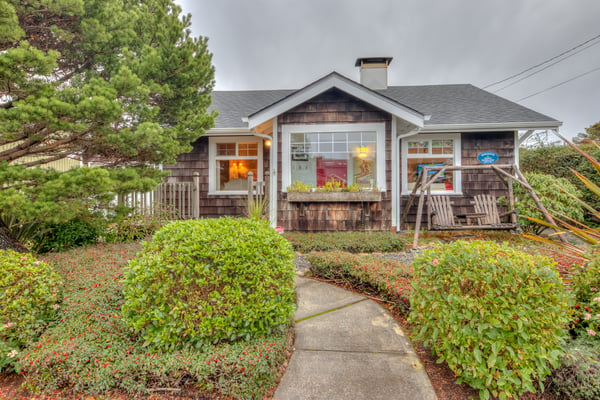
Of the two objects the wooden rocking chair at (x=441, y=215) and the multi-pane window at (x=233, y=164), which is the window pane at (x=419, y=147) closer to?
the wooden rocking chair at (x=441, y=215)

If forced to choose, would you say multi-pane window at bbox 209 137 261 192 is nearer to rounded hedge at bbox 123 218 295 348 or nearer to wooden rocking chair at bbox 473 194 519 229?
wooden rocking chair at bbox 473 194 519 229

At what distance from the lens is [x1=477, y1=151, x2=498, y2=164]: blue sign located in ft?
22.3

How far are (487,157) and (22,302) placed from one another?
841 cm

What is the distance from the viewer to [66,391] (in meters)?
1.56

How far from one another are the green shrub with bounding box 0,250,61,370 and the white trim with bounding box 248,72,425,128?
14.7 ft

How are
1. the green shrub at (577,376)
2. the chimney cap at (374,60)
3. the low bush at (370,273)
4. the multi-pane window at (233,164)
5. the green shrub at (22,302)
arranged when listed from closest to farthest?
the green shrub at (577,376)
the green shrub at (22,302)
the low bush at (370,273)
the multi-pane window at (233,164)
the chimney cap at (374,60)

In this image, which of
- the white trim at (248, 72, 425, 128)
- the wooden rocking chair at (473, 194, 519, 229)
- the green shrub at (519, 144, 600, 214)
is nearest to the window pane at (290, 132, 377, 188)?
the white trim at (248, 72, 425, 128)

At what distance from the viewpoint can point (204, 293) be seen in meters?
1.75

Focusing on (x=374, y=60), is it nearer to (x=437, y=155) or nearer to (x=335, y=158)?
(x=437, y=155)

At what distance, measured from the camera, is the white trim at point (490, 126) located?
6180mm

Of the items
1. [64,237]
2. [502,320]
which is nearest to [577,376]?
[502,320]

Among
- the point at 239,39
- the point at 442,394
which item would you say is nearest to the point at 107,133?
the point at 442,394

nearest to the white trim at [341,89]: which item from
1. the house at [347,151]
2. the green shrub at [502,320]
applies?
the house at [347,151]

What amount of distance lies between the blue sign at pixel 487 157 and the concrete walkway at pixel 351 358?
598 cm
